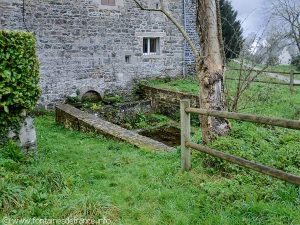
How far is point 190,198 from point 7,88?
321 centimetres

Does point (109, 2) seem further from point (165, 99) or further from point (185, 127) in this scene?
point (185, 127)

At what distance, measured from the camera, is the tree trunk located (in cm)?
519

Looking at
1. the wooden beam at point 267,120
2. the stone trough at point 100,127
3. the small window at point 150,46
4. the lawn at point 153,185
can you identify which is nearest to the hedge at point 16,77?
Result: the lawn at point 153,185

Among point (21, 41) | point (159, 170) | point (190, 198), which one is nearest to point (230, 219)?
point (190, 198)

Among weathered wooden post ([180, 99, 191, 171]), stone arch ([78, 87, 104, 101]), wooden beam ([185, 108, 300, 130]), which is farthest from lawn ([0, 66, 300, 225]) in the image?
stone arch ([78, 87, 104, 101])

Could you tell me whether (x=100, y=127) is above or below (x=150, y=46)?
below

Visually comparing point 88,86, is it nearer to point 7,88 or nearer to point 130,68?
point 130,68

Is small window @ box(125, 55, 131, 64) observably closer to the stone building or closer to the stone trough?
the stone building

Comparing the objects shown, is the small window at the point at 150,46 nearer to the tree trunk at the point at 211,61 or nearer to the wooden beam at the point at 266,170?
the tree trunk at the point at 211,61

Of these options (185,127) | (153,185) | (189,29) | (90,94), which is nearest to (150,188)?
(153,185)

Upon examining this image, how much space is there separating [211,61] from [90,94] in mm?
7726

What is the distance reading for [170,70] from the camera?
14492 mm

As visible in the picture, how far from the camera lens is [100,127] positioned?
791 cm

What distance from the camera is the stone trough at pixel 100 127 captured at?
6824mm
